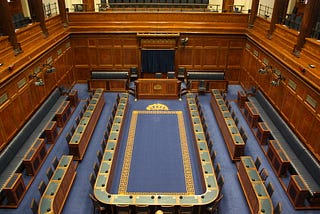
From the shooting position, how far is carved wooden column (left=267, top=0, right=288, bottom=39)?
10.8 meters

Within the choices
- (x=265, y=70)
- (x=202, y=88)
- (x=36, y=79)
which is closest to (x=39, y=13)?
(x=36, y=79)

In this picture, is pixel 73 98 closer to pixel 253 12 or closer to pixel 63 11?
pixel 63 11

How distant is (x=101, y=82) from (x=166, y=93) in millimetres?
3337

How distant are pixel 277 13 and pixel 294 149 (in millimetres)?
5643

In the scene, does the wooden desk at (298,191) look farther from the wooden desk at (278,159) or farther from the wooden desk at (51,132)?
the wooden desk at (51,132)

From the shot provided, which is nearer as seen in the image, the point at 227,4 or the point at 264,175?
the point at 264,175

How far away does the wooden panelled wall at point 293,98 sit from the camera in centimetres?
794

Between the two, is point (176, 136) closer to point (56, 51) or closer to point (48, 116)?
point (48, 116)

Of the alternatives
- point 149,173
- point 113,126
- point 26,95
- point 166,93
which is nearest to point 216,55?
point 166,93

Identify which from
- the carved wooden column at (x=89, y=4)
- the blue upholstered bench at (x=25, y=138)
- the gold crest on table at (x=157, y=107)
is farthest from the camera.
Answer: the carved wooden column at (x=89, y=4)

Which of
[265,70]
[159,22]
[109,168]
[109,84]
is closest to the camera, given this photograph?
[109,168]

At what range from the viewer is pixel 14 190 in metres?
6.96

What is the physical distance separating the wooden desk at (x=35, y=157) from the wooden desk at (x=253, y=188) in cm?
609

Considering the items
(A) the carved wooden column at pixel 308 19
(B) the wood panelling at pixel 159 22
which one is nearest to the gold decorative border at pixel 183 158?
(B) the wood panelling at pixel 159 22
